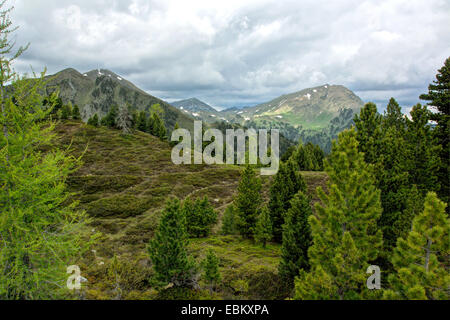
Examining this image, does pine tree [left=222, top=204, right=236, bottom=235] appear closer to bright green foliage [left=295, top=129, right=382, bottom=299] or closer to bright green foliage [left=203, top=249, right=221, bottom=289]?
bright green foliage [left=203, top=249, right=221, bottom=289]

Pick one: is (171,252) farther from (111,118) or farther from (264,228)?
(111,118)

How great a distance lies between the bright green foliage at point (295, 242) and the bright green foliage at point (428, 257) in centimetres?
1010

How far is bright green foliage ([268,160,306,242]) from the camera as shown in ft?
121

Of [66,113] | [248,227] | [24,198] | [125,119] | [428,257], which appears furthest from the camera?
[66,113]

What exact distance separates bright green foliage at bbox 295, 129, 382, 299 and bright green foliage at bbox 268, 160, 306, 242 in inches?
817

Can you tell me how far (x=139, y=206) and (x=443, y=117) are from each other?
49493mm

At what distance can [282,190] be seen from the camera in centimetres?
3719

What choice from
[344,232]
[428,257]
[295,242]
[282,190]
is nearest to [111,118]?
[282,190]

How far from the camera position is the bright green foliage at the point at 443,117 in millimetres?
26750

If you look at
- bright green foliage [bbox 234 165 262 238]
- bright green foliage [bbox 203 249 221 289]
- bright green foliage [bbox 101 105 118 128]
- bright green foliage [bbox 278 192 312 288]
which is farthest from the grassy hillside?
bright green foliage [bbox 101 105 118 128]
